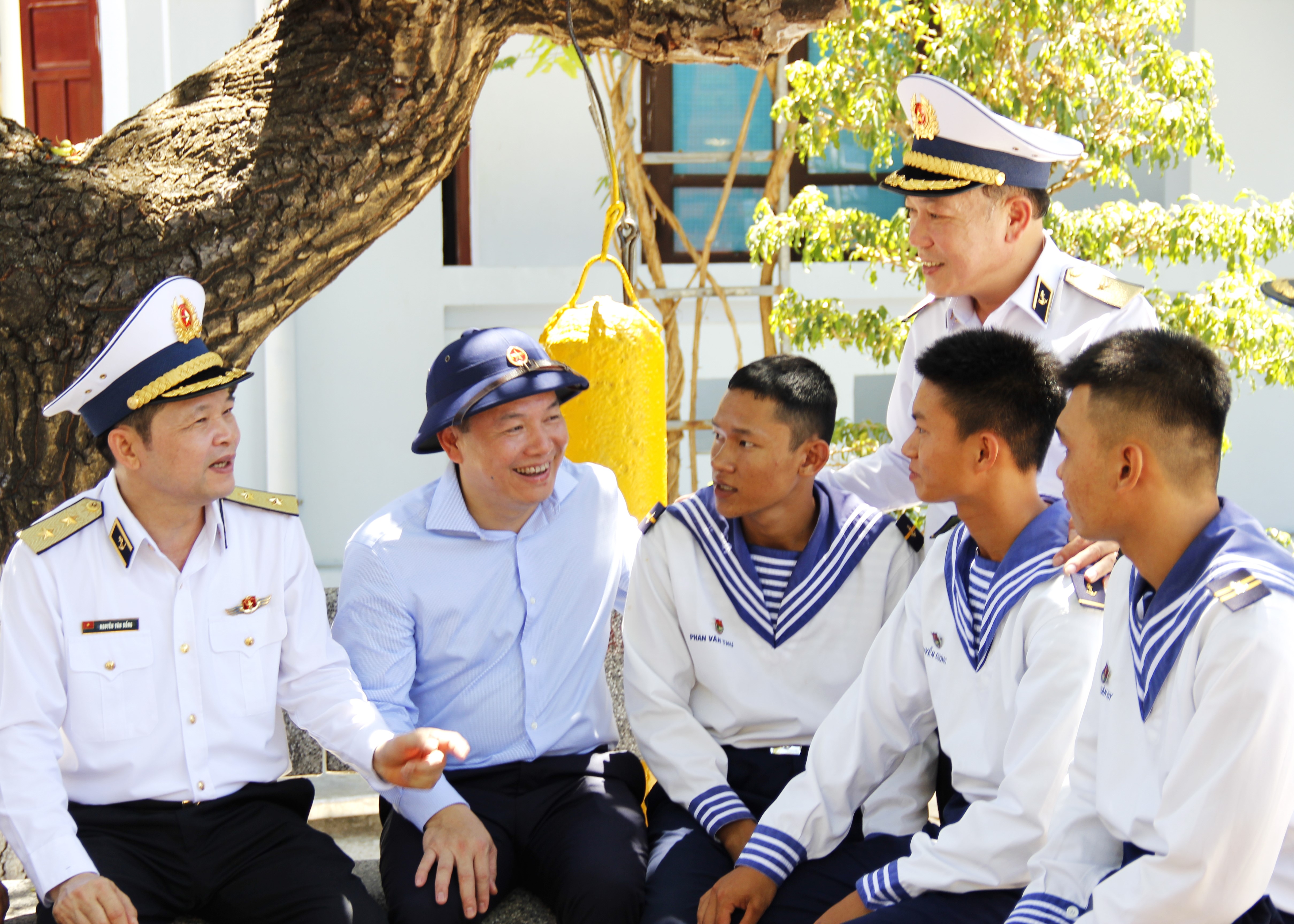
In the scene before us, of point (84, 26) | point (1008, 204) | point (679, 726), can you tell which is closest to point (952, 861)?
point (679, 726)

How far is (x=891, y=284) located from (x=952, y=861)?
513 centimetres

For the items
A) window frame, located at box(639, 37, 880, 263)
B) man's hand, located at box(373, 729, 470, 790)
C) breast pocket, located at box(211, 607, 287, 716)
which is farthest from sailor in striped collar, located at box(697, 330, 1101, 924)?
window frame, located at box(639, 37, 880, 263)

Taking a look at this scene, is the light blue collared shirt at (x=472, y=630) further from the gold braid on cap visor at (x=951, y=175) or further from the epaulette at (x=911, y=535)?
the gold braid on cap visor at (x=951, y=175)

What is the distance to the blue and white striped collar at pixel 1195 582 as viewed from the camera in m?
1.86

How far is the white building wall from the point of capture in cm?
698

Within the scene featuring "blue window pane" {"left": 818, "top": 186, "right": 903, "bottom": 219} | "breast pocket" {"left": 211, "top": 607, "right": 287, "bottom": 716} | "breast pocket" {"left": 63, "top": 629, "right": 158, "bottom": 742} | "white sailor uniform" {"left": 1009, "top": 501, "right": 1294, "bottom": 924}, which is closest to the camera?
"white sailor uniform" {"left": 1009, "top": 501, "right": 1294, "bottom": 924}

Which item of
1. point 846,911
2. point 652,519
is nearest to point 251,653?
point 652,519

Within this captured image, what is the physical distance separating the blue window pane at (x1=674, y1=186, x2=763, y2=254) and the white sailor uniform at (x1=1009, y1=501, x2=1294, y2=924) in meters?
5.44

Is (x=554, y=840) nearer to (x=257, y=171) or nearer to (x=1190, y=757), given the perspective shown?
(x=1190, y=757)

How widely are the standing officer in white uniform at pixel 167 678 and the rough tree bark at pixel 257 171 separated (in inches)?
13.1

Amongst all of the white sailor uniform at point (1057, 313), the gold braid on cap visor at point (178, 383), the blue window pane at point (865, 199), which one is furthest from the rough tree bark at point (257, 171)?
the blue window pane at point (865, 199)

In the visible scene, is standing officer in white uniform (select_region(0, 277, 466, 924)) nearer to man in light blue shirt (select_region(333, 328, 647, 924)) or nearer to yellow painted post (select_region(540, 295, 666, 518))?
man in light blue shirt (select_region(333, 328, 647, 924))

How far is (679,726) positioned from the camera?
2779mm

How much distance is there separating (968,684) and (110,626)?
168 centimetres
